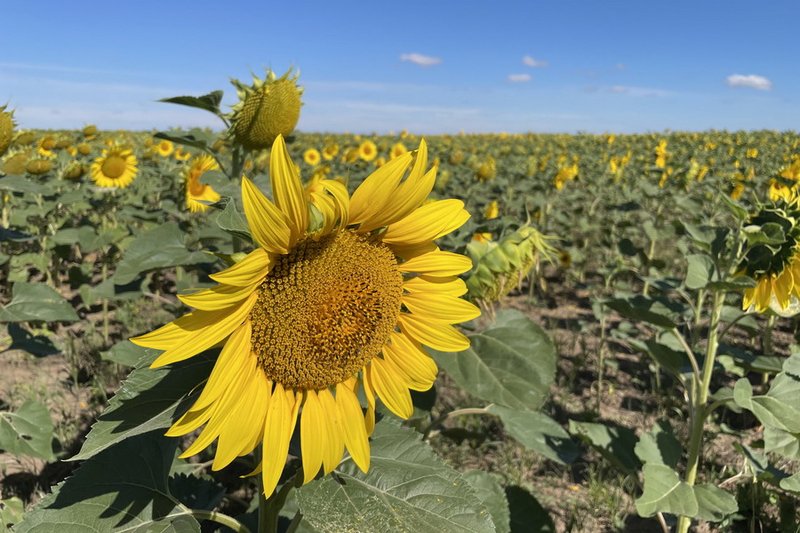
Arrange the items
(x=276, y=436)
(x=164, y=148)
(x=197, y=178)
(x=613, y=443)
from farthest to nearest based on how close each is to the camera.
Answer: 1. (x=164, y=148)
2. (x=197, y=178)
3. (x=613, y=443)
4. (x=276, y=436)

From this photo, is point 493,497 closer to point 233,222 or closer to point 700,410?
point 700,410

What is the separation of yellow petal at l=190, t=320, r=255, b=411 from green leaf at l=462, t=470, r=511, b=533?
2.69 feet

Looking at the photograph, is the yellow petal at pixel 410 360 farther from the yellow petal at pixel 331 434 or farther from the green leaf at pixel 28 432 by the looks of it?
the green leaf at pixel 28 432

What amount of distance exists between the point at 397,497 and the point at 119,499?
0.48 metres

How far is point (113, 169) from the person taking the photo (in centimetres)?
507

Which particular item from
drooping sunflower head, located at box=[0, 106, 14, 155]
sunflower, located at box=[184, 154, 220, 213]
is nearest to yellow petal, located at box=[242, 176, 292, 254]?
drooping sunflower head, located at box=[0, 106, 14, 155]

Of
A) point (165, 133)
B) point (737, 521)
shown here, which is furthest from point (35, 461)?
point (737, 521)

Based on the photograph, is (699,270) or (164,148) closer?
(699,270)

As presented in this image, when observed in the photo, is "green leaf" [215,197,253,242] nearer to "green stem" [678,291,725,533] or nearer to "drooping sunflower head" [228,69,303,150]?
"drooping sunflower head" [228,69,303,150]

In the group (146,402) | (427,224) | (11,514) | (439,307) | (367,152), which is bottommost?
(11,514)

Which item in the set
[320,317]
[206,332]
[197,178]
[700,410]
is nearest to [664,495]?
[700,410]

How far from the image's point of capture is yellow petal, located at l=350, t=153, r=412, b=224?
2.63 feet

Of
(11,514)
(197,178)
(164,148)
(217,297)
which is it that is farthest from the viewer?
(164,148)

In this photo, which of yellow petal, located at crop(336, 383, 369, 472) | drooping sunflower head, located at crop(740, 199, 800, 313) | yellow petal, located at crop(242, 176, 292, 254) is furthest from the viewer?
drooping sunflower head, located at crop(740, 199, 800, 313)
